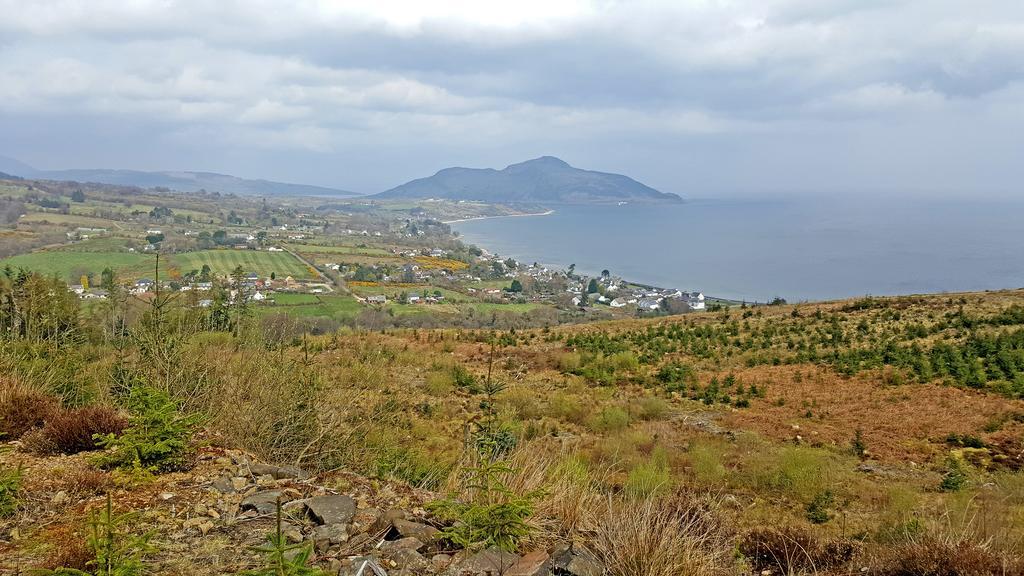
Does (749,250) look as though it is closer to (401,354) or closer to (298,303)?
(298,303)

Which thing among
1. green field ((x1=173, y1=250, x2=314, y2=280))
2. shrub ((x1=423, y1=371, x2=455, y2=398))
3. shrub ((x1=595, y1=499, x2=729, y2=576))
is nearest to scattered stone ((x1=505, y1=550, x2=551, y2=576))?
shrub ((x1=595, y1=499, x2=729, y2=576))

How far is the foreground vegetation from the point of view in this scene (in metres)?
3.28

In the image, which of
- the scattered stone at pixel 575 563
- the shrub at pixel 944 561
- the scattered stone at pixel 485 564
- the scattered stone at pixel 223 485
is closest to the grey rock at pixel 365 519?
the scattered stone at pixel 485 564

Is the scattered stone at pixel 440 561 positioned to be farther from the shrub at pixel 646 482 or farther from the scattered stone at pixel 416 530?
the shrub at pixel 646 482

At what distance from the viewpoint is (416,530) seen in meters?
3.45

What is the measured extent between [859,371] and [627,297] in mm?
41415

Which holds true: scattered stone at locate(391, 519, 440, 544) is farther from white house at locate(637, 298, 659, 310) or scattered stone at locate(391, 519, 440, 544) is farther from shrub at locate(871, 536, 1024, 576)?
white house at locate(637, 298, 659, 310)

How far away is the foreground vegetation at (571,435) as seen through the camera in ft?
10.7

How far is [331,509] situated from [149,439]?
1559 millimetres

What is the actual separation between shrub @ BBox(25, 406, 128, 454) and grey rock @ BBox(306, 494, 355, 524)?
1928 mm

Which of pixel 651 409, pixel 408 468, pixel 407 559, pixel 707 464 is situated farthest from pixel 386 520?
pixel 651 409

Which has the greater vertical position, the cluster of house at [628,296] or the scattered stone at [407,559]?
the scattered stone at [407,559]

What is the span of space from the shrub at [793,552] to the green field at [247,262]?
48.7 metres

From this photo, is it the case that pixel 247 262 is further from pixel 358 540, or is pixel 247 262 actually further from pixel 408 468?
pixel 358 540
